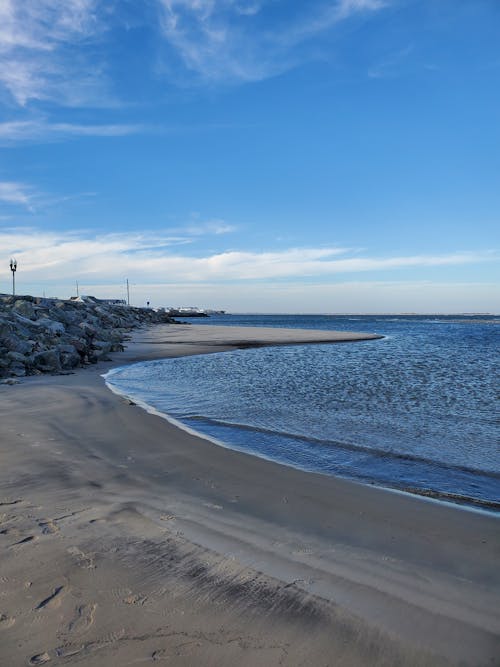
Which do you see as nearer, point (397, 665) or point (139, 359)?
point (397, 665)

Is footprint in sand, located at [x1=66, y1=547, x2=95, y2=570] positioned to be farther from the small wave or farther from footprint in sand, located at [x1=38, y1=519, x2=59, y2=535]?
the small wave

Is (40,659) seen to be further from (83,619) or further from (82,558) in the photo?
(82,558)

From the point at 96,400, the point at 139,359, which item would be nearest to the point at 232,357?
the point at 139,359

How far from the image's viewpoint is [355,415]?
32.5 feet

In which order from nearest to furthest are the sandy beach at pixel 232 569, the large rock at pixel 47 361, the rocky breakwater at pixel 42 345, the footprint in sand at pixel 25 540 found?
the sandy beach at pixel 232 569
the footprint in sand at pixel 25 540
the rocky breakwater at pixel 42 345
the large rock at pixel 47 361

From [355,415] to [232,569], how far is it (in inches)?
275

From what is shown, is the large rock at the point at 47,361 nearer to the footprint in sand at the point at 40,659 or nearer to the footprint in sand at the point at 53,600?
the footprint in sand at the point at 53,600

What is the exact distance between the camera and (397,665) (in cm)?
242

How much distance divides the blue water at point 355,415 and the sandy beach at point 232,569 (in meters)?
1.10

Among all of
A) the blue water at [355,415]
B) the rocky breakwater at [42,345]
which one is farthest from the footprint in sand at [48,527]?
the rocky breakwater at [42,345]

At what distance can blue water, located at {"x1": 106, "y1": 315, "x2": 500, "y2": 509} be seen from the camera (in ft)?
21.0

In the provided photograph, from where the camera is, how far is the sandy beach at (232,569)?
8.29 feet

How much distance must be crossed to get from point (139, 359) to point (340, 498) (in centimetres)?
1808

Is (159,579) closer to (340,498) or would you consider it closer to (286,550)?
(286,550)
